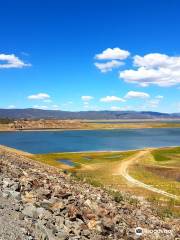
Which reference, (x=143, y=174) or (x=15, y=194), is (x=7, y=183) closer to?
(x=15, y=194)

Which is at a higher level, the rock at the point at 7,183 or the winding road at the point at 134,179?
the rock at the point at 7,183

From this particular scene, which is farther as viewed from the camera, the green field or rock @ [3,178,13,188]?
the green field

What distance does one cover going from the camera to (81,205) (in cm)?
2742

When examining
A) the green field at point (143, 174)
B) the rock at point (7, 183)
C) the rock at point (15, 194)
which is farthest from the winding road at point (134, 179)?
the rock at point (15, 194)

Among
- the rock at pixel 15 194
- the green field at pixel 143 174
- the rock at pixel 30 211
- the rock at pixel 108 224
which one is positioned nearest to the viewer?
the rock at pixel 30 211

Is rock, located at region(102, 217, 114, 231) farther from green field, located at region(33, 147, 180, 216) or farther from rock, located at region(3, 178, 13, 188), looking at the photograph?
green field, located at region(33, 147, 180, 216)

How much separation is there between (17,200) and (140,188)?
3882 cm

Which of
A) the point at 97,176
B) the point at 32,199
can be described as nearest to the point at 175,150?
the point at 97,176

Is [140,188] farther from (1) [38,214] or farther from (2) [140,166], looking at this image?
(1) [38,214]

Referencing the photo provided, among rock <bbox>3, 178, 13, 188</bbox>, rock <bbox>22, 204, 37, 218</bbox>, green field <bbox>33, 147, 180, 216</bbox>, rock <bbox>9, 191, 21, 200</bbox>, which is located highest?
rock <bbox>3, 178, 13, 188</bbox>

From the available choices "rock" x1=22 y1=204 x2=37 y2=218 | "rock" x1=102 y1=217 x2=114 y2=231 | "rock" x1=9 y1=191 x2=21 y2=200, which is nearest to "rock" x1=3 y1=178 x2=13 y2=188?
"rock" x1=9 y1=191 x2=21 y2=200

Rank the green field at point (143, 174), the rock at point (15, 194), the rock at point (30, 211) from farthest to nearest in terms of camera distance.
→ 1. the green field at point (143, 174)
2. the rock at point (15, 194)
3. the rock at point (30, 211)

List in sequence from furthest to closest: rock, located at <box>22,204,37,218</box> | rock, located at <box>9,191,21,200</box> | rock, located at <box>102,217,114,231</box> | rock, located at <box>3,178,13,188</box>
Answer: rock, located at <box>3,178,13,188</box> → rock, located at <box>102,217,114,231</box> → rock, located at <box>9,191,21,200</box> → rock, located at <box>22,204,37,218</box>

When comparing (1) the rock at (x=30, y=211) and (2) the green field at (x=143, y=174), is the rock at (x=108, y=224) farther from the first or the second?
(2) the green field at (x=143, y=174)
